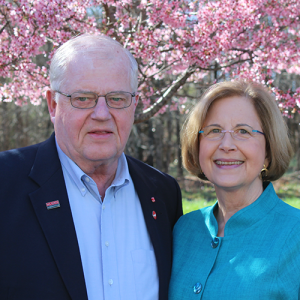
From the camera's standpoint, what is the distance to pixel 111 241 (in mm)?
2295

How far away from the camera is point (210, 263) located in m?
2.37

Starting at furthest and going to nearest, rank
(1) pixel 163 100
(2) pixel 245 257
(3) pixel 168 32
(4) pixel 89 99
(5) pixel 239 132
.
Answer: (3) pixel 168 32 < (1) pixel 163 100 < (5) pixel 239 132 < (4) pixel 89 99 < (2) pixel 245 257

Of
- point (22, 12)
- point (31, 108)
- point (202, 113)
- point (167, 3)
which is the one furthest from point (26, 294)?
point (31, 108)

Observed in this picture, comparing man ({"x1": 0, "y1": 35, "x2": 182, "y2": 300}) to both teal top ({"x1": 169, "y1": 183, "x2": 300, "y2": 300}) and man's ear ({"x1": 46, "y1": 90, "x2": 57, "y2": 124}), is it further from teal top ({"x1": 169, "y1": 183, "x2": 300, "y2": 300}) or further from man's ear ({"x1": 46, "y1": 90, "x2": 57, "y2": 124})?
teal top ({"x1": 169, "y1": 183, "x2": 300, "y2": 300})

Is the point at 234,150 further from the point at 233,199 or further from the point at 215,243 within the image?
the point at 215,243

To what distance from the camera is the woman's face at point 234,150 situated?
8.03 ft

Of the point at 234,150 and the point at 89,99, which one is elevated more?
the point at 89,99

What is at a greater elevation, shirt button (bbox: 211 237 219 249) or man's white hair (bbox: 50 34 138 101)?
man's white hair (bbox: 50 34 138 101)

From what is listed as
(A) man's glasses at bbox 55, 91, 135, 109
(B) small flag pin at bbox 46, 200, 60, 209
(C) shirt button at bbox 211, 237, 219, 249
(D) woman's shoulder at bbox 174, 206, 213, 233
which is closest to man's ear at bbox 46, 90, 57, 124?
(A) man's glasses at bbox 55, 91, 135, 109

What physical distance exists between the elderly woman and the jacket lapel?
73cm

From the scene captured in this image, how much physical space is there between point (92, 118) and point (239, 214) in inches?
44.7

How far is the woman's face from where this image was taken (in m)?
2.45

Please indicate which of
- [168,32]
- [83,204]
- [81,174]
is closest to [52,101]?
[81,174]

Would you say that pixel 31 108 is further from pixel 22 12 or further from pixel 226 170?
pixel 226 170
